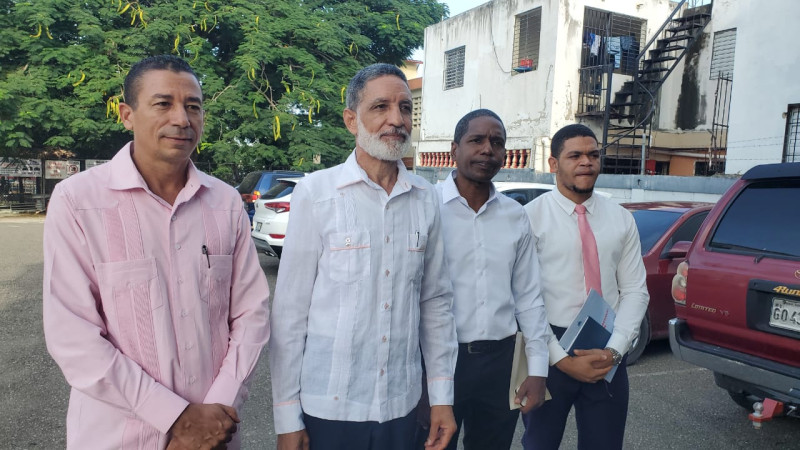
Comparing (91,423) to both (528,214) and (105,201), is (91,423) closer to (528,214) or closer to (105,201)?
(105,201)

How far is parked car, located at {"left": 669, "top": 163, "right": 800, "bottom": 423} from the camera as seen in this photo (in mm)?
3219

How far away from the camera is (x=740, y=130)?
10625mm

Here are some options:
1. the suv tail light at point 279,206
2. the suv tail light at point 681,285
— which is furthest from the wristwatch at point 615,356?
the suv tail light at point 279,206

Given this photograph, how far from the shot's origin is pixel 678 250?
555 centimetres

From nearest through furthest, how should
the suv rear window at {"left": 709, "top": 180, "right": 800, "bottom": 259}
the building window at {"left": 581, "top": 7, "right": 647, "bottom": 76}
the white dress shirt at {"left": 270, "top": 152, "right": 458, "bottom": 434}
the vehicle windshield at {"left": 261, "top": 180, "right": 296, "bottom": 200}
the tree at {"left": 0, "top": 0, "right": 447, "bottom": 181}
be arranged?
the white dress shirt at {"left": 270, "top": 152, "right": 458, "bottom": 434}, the suv rear window at {"left": 709, "top": 180, "right": 800, "bottom": 259}, the vehicle windshield at {"left": 261, "top": 180, "right": 296, "bottom": 200}, the building window at {"left": 581, "top": 7, "right": 647, "bottom": 76}, the tree at {"left": 0, "top": 0, "right": 447, "bottom": 181}

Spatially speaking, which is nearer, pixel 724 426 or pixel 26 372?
pixel 724 426

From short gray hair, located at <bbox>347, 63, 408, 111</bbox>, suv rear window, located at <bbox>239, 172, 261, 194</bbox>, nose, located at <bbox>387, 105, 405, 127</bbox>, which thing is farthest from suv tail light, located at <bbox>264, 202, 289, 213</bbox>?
nose, located at <bbox>387, 105, 405, 127</bbox>

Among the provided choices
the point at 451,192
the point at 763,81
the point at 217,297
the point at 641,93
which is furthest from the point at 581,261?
the point at 641,93

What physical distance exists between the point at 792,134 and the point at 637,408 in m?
7.95

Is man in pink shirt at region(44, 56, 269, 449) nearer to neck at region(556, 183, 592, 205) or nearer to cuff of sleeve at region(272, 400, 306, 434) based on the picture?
cuff of sleeve at region(272, 400, 306, 434)

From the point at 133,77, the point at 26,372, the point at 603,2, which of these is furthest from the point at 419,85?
the point at 133,77

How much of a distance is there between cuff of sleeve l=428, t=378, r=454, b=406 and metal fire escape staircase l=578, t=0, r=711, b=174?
13832 mm

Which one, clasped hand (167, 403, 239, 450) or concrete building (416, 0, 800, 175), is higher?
concrete building (416, 0, 800, 175)

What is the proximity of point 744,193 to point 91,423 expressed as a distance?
151 inches
